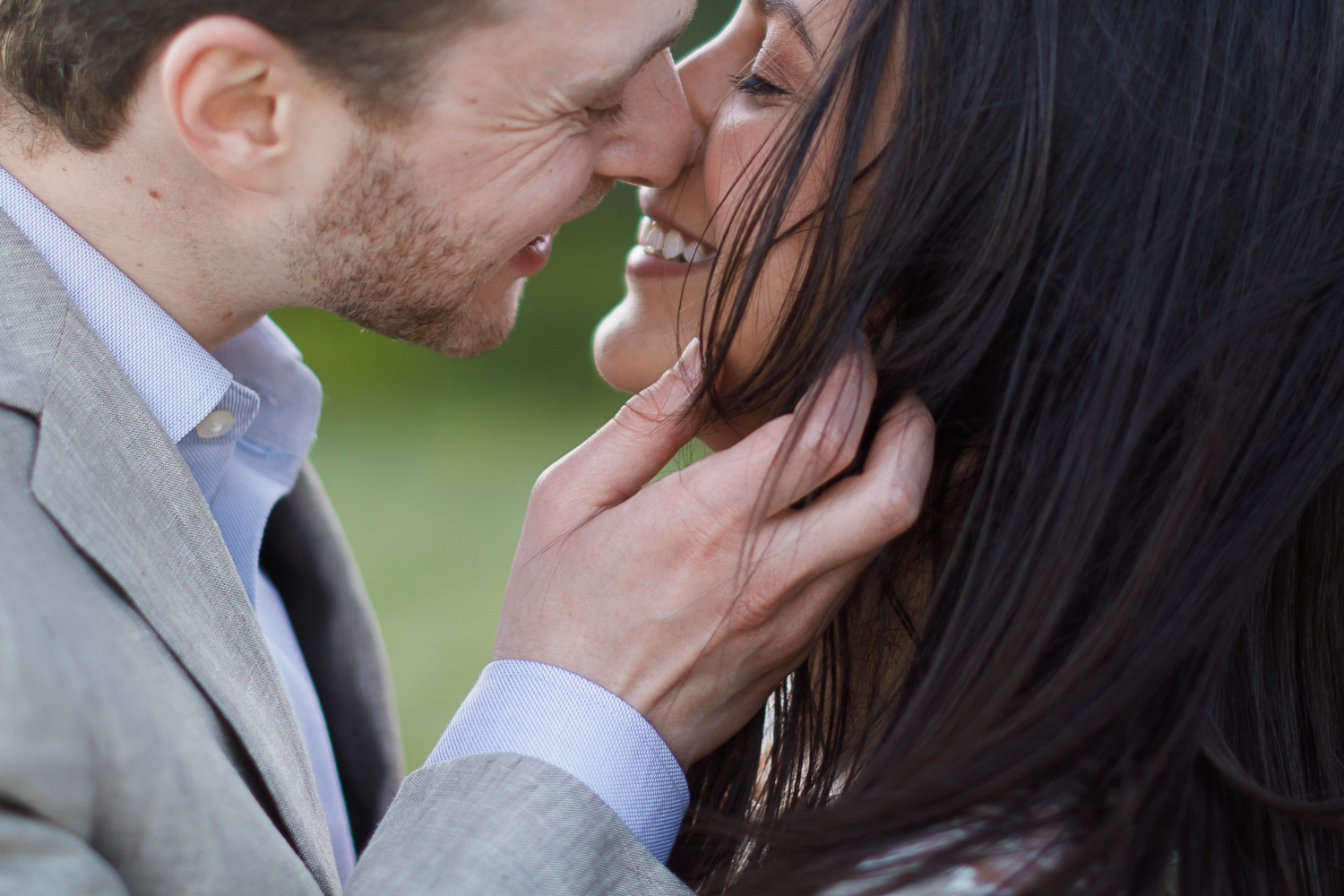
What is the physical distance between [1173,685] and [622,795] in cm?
69

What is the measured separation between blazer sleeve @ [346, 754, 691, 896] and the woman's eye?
1059 millimetres

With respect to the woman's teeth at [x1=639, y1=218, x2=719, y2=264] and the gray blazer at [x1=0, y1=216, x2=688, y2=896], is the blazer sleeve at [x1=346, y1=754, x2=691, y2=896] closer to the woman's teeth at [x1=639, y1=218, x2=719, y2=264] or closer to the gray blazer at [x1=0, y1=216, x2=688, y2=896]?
the gray blazer at [x1=0, y1=216, x2=688, y2=896]

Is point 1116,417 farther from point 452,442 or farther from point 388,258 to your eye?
point 452,442

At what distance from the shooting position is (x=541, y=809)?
122 centimetres

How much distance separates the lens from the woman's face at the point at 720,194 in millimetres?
1591

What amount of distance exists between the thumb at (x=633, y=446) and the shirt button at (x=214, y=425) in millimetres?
553

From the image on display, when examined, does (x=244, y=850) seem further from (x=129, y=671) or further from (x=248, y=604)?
(x=248, y=604)

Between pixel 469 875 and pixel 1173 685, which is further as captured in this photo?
pixel 1173 685

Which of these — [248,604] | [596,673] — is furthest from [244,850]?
[596,673]

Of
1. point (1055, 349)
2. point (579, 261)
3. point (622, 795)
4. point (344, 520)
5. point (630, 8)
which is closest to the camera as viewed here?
point (622, 795)

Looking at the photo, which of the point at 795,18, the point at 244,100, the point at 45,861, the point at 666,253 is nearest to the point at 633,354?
the point at 666,253

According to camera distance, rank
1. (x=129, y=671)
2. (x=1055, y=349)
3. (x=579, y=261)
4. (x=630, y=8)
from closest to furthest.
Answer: (x=129, y=671)
(x=1055, y=349)
(x=630, y=8)
(x=579, y=261)

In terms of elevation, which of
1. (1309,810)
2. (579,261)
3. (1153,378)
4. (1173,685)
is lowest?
(579,261)

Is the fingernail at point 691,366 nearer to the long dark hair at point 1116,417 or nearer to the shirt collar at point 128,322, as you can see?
the long dark hair at point 1116,417
